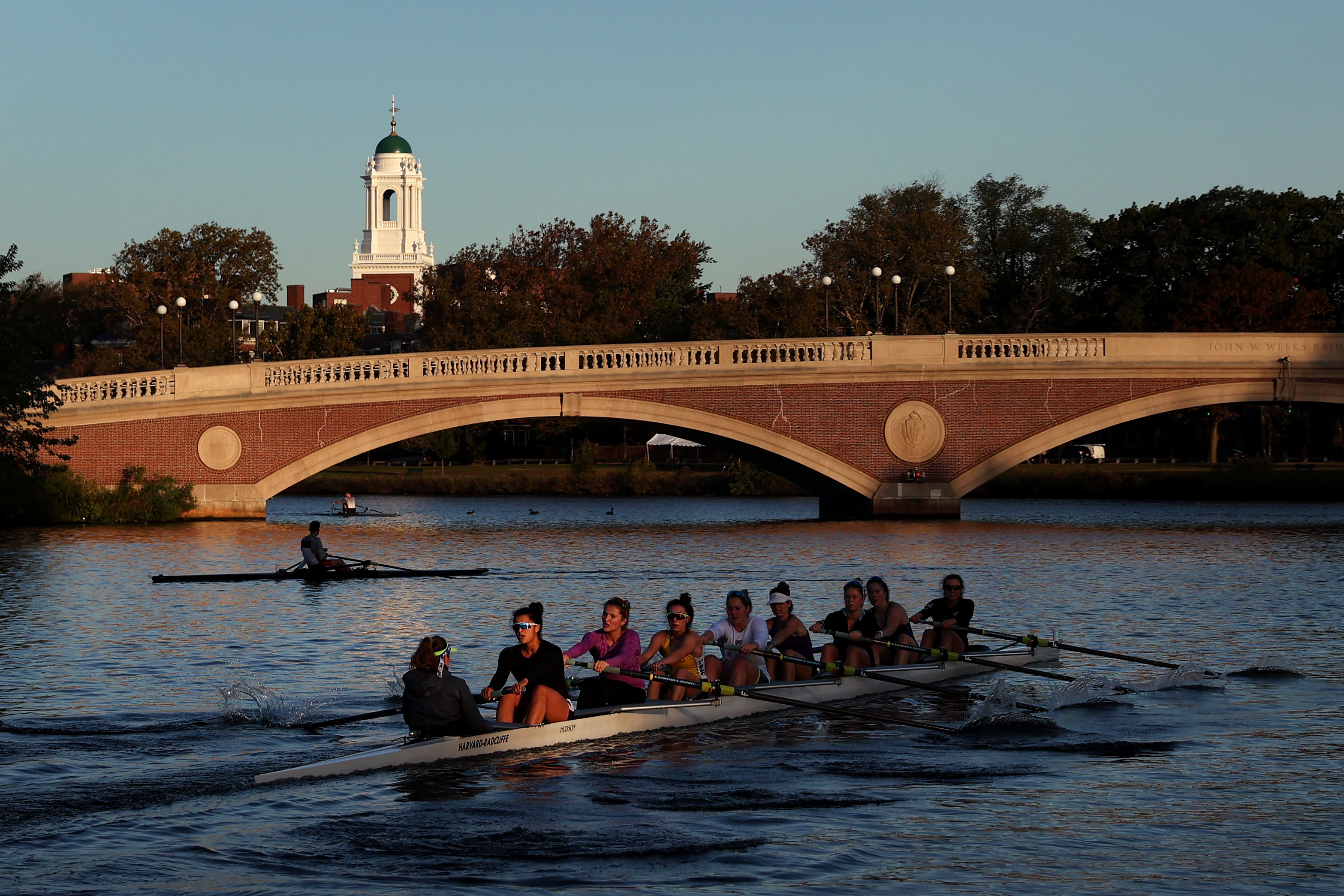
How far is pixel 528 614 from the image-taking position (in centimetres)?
1321

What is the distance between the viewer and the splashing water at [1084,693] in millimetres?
16500

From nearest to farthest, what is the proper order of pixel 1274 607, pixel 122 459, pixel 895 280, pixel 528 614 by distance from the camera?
pixel 528 614 → pixel 1274 607 → pixel 122 459 → pixel 895 280

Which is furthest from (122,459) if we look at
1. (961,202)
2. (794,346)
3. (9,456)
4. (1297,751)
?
(961,202)

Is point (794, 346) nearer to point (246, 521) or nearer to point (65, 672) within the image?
point (246, 521)

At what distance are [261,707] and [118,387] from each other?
2688 cm

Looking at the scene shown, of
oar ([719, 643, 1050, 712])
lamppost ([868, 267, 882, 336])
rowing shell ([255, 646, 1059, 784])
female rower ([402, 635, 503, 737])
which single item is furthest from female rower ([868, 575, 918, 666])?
lamppost ([868, 267, 882, 336])

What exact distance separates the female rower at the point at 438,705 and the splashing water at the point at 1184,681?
804 cm

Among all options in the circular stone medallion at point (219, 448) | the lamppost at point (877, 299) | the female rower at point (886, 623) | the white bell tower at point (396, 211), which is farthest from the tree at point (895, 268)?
the white bell tower at point (396, 211)

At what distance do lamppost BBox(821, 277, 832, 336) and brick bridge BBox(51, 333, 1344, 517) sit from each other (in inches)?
167

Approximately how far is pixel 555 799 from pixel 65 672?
8398mm

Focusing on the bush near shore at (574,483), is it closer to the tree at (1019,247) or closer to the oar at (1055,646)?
the tree at (1019,247)

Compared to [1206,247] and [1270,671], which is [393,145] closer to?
[1206,247]

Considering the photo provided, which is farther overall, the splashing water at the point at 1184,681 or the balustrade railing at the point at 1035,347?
the balustrade railing at the point at 1035,347

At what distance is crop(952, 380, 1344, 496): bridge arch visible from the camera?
43125 millimetres
